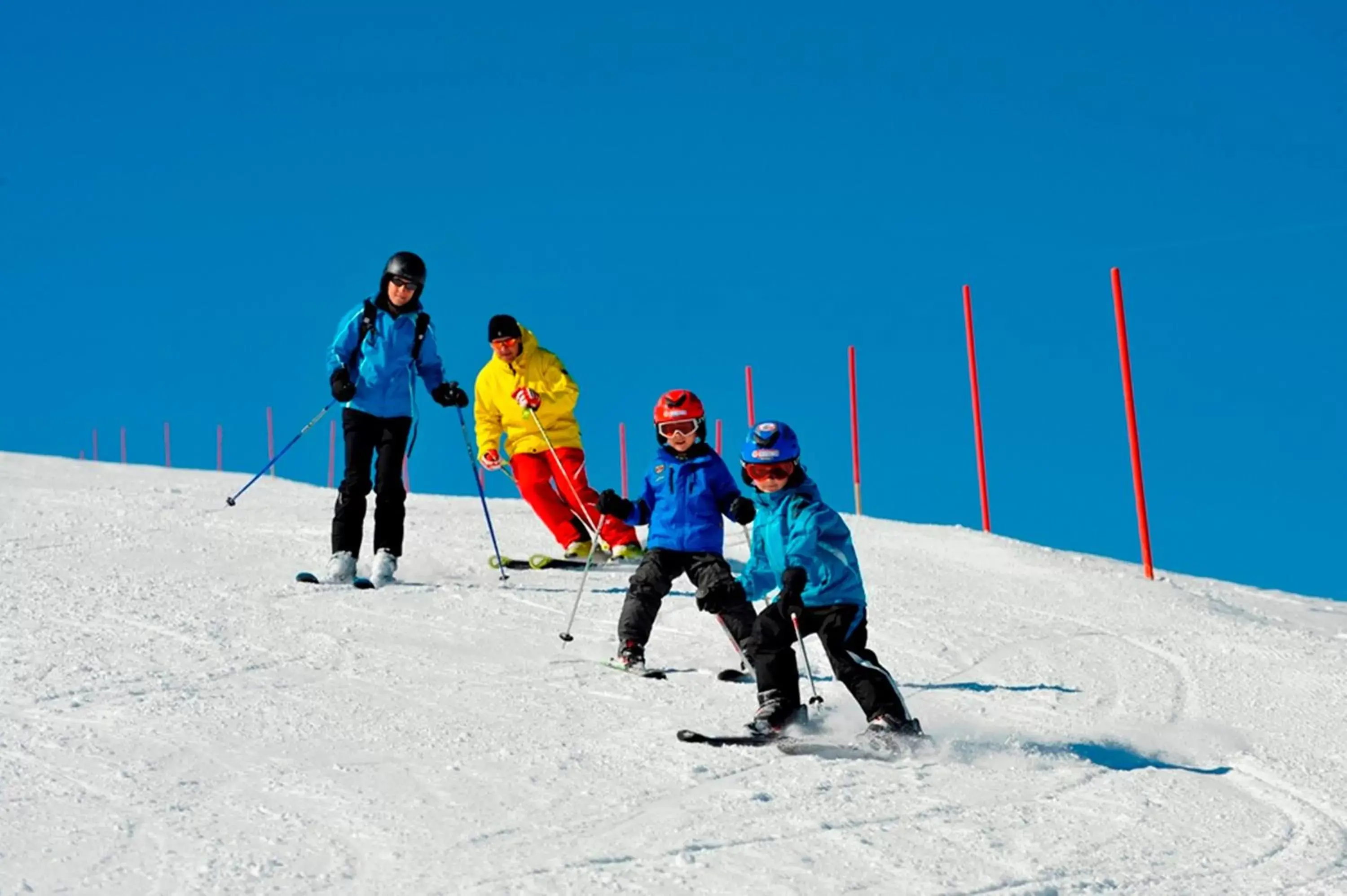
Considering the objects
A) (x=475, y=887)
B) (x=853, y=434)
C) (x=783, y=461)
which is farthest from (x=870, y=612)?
(x=853, y=434)

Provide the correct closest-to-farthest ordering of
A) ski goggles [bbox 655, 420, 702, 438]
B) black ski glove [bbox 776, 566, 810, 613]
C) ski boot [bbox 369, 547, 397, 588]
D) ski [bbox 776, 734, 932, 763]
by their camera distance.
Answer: ski [bbox 776, 734, 932, 763] < black ski glove [bbox 776, 566, 810, 613] < ski goggles [bbox 655, 420, 702, 438] < ski boot [bbox 369, 547, 397, 588]

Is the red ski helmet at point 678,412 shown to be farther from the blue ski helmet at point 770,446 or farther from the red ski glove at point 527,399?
the red ski glove at point 527,399

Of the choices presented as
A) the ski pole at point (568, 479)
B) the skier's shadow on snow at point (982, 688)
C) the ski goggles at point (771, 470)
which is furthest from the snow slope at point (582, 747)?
the ski goggles at point (771, 470)

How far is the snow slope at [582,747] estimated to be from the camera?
401 cm

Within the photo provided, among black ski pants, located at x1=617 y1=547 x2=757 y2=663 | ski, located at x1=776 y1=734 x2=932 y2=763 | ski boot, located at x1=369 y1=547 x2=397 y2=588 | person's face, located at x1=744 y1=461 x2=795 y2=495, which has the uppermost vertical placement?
person's face, located at x1=744 y1=461 x2=795 y2=495

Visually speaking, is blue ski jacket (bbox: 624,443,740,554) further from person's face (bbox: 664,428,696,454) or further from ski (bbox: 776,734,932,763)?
ski (bbox: 776,734,932,763)

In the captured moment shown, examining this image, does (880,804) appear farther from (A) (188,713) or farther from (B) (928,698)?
(A) (188,713)

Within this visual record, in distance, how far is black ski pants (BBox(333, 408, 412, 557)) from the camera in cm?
900

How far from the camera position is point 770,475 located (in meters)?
5.89

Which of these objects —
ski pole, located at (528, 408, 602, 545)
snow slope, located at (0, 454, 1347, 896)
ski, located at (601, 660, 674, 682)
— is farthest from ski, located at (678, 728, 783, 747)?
ski pole, located at (528, 408, 602, 545)

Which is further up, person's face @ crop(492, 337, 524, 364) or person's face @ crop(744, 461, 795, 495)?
person's face @ crop(492, 337, 524, 364)

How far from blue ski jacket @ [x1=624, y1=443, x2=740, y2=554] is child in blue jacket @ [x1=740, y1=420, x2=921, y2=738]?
99 centimetres

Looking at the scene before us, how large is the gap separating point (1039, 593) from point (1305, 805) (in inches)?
198

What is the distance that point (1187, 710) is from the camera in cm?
697
